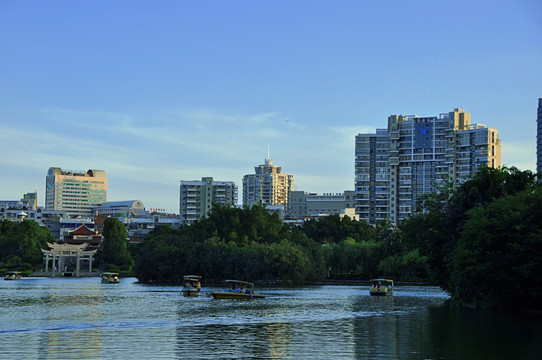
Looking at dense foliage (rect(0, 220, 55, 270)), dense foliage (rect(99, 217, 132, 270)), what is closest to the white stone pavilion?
dense foliage (rect(0, 220, 55, 270))

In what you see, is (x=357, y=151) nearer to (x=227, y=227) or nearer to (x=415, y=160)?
(x=415, y=160)

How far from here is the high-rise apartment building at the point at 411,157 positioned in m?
158

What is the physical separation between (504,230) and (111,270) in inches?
3865

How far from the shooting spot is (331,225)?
463 ft

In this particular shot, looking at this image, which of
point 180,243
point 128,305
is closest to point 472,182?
point 128,305

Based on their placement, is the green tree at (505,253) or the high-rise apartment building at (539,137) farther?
the high-rise apartment building at (539,137)

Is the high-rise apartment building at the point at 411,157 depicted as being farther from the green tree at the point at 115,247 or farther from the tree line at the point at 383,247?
the green tree at the point at 115,247

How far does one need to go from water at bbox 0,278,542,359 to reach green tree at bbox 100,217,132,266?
8185cm

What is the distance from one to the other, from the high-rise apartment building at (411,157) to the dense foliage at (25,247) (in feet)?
228

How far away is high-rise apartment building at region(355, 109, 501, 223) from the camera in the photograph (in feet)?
517

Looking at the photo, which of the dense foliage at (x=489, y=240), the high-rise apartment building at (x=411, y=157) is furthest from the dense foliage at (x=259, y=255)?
the high-rise apartment building at (x=411, y=157)

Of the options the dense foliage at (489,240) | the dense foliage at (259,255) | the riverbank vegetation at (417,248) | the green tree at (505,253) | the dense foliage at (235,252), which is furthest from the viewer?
the dense foliage at (235,252)

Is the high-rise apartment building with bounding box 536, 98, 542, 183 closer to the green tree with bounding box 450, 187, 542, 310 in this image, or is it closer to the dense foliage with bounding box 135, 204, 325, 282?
the dense foliage with bounding box 135, 204, 325, 282

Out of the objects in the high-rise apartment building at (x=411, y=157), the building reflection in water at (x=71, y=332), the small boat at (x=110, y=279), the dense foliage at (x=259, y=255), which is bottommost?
the small boat at (x=110, y=279)
